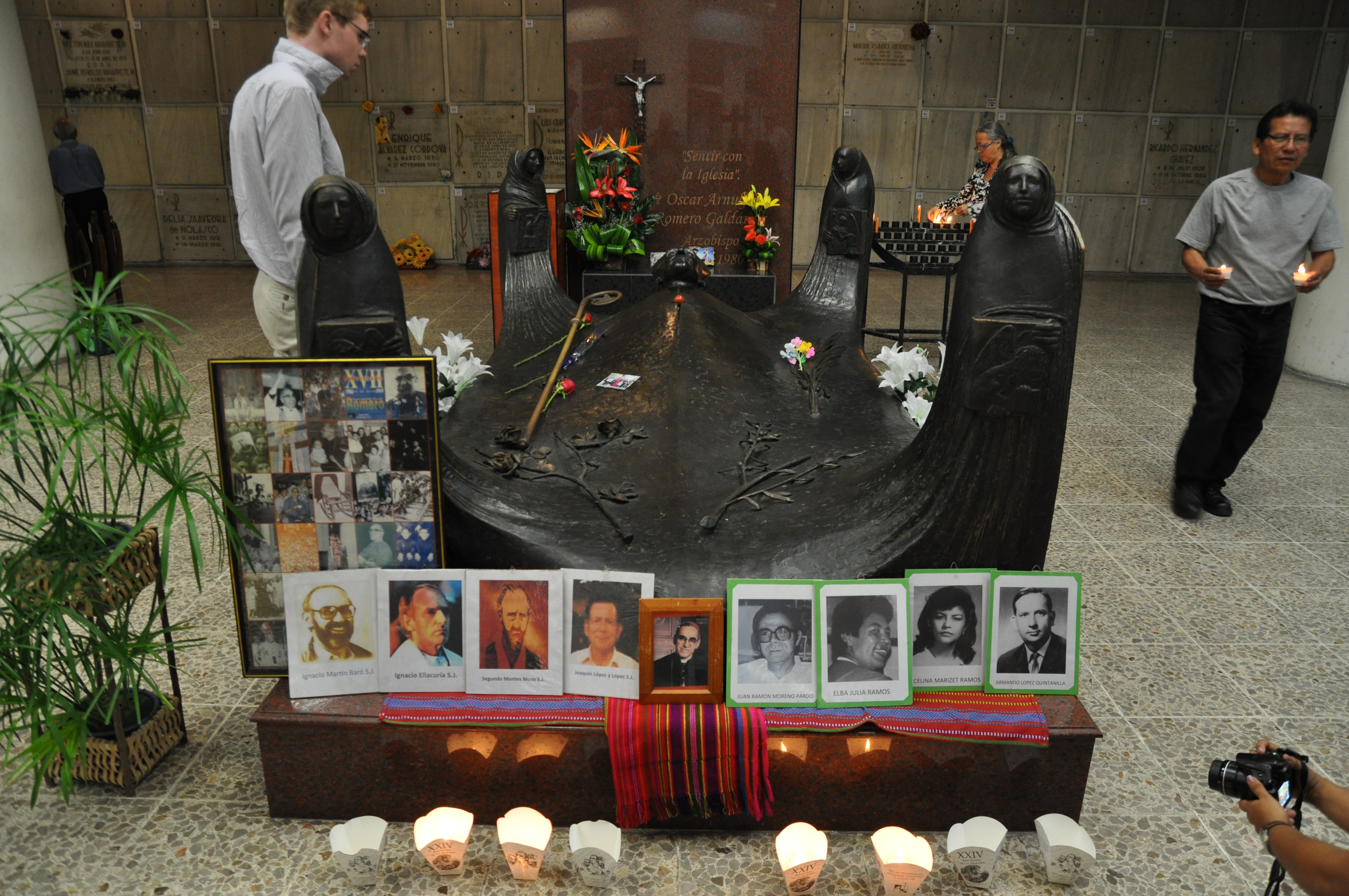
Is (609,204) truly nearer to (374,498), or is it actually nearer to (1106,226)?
(374,498)

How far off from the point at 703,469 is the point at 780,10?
13.1 feet

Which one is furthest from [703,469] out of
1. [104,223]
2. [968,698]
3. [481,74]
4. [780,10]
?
[481,74]

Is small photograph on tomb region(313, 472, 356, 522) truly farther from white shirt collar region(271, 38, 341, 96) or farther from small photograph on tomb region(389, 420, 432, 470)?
white shirt collar region(271, 38, 341, 96)

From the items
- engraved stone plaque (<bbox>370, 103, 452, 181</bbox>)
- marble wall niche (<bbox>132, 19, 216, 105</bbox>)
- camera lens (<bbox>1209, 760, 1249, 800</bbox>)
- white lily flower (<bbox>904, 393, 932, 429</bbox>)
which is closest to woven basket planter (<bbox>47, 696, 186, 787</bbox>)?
camera lens (<bbox>1209, 760, 1249, 800</bbox>)

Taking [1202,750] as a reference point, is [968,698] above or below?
above

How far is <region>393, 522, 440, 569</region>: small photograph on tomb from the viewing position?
1.94m

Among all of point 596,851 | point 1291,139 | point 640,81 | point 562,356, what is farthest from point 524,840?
point 640,81

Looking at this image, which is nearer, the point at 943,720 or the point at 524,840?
the point at 524,840

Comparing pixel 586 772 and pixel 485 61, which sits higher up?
pixel 485 61

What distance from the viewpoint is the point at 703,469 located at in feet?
8.11

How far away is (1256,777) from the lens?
1341 mm

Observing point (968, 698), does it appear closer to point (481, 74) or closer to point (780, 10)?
point (780, 10)

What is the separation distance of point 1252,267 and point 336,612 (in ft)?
10.1

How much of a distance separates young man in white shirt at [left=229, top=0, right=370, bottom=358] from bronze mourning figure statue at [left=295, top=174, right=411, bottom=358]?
35 cm
